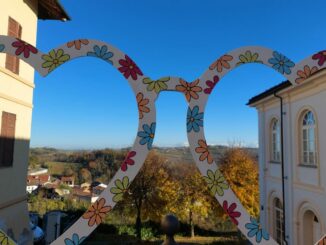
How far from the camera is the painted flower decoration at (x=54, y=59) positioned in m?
2.77

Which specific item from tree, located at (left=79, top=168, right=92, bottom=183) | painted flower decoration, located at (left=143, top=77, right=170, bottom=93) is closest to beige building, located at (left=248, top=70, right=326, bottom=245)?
painted flower decoration, located at (left=143, top=77, right=170, bottom=93)

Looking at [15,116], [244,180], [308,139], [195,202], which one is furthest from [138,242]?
[15,116]

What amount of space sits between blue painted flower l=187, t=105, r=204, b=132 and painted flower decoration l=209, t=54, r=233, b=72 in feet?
1.22

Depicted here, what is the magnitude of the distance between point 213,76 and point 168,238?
1442mm

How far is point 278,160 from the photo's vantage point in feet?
43.5

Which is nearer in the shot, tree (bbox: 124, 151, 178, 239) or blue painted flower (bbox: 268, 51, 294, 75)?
blue painted flower (bbox: 268, 51, 294, 75)

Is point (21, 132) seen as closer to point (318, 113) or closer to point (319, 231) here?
point (318, 113)

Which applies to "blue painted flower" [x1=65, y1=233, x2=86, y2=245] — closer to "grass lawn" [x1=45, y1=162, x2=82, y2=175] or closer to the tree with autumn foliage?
the tree with autumn foliage

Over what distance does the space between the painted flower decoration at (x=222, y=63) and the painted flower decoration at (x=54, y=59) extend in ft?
3.99

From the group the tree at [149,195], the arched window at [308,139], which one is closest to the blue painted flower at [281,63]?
the arched window at [308,139]

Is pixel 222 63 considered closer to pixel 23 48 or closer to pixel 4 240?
pixel 23 48

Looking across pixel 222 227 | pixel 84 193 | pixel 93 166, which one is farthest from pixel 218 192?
pixel 93 166

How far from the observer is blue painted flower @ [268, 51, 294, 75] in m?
2.93

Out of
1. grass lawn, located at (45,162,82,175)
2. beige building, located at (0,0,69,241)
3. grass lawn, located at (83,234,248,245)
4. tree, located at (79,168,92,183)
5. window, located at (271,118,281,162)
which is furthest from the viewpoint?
grass lawn, located at (45,162,82,175)
